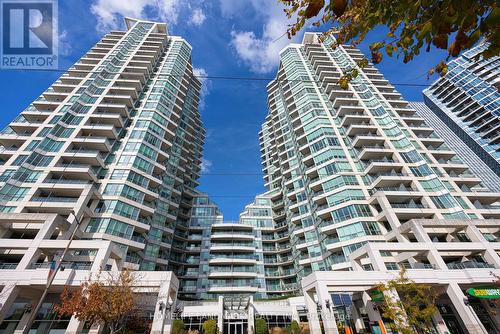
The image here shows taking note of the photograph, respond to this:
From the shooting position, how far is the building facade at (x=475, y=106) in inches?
2655

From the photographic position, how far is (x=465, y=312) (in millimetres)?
22297

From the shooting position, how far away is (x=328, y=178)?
41.4 meters

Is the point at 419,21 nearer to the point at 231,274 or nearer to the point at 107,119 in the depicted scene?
the point at 107,119

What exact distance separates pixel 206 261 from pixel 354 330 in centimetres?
3196

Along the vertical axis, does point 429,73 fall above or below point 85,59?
below

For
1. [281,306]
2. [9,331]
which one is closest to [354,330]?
[281,306]

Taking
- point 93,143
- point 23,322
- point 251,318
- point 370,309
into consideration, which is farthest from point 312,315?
point 93,143

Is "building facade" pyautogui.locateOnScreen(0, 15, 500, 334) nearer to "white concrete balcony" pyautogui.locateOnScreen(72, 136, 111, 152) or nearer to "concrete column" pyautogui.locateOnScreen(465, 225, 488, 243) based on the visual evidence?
"concrete column" pyautogui.locateOnScreen(465, 225, 488, 243)

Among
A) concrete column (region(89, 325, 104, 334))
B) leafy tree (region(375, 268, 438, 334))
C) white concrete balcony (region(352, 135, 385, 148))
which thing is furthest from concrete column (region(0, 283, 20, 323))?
white concrete balcony (region(352, 135, 385, 148))

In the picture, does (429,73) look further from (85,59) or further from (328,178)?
(85,59)

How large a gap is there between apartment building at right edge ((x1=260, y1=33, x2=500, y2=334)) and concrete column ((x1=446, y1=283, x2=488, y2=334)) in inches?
3.4

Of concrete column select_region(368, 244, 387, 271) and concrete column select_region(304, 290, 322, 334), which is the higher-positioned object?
concrete column select_region(368, 244, 387, 271)

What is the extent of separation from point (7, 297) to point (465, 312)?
40758mm

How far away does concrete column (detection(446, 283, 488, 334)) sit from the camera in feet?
70.4
